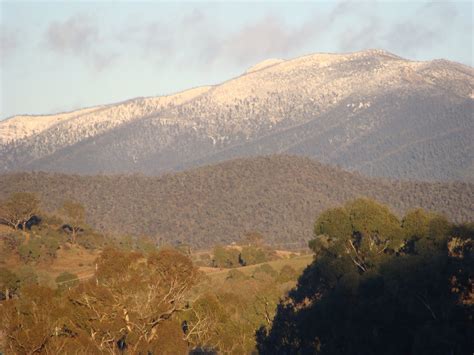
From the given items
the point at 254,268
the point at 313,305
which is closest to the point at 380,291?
the point at 313,305

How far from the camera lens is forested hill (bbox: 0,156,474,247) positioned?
169250 millimetres

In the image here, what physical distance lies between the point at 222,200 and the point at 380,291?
456ft

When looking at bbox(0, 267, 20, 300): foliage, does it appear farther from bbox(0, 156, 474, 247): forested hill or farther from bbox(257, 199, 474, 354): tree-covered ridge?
bbox(0, 156, 474, 247): forested hill

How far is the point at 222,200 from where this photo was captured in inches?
7298

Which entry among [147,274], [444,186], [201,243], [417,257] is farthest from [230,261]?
[444,186]

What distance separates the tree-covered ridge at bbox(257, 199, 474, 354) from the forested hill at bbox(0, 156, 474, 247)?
101 meters

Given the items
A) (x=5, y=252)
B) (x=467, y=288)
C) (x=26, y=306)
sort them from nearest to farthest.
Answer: (x=467, y=288), (x=26, y=306), (x=5, y=252)

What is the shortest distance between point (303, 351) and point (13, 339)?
16.6 m

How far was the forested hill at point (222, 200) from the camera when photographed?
169250mm

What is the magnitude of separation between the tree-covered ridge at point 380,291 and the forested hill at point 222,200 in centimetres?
10137

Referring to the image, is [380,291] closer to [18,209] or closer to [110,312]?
[110,312]

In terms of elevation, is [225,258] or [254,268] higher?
[254,268]

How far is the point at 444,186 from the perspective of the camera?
18712cm

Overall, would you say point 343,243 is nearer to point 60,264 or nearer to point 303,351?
point 303,351
